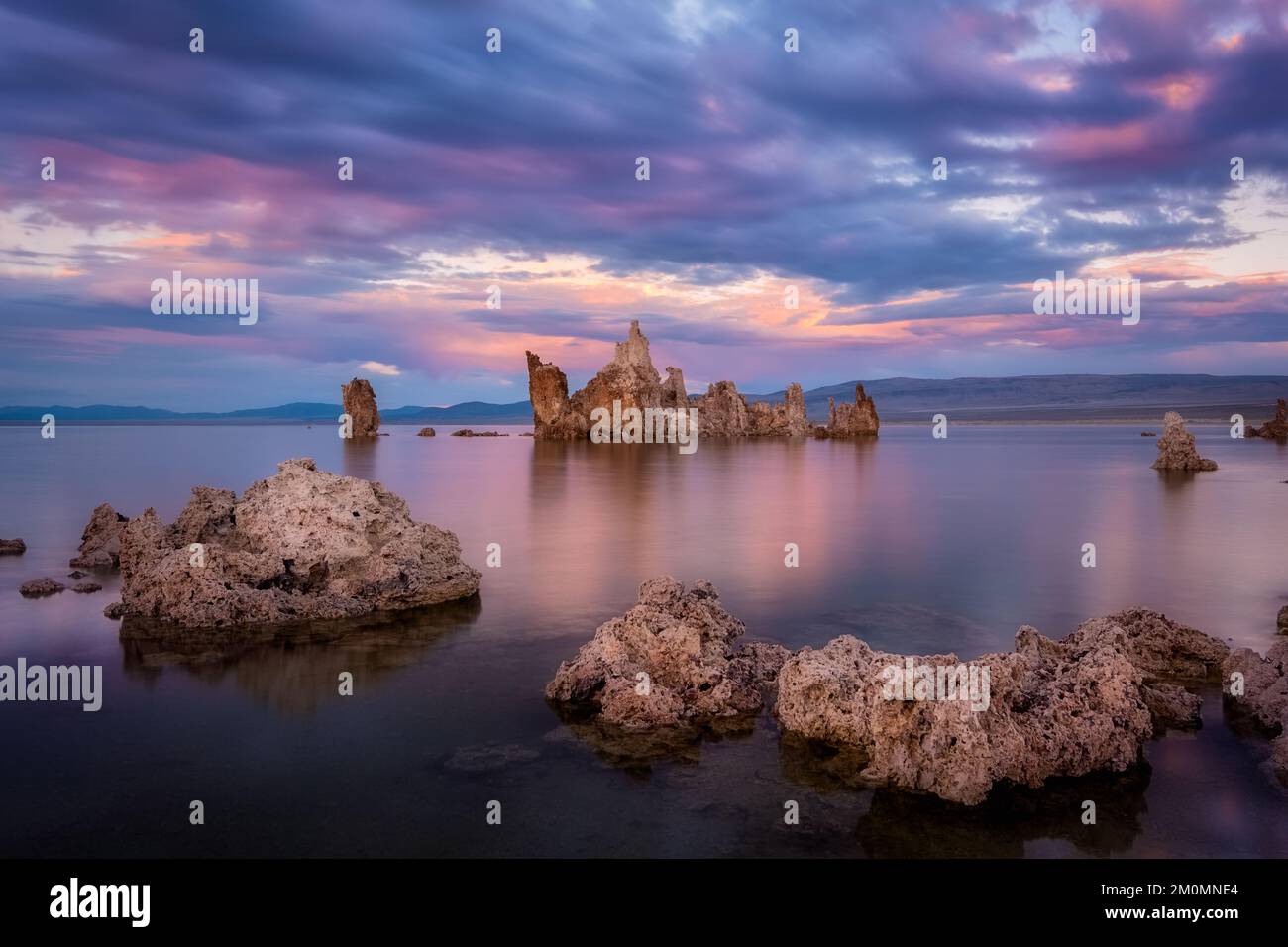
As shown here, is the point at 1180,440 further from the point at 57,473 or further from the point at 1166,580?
the point at 57,473

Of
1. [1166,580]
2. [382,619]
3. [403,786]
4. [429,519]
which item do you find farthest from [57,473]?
[1166,580]

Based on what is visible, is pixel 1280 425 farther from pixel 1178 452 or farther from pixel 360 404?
pixel 360 404

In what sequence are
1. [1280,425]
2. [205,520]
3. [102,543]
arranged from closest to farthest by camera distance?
[205,520], [102,543], [1280,425]

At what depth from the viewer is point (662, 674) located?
8.18 m

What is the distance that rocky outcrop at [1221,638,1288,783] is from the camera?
285 inches

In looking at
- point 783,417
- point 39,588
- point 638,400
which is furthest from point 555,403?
point 39,588

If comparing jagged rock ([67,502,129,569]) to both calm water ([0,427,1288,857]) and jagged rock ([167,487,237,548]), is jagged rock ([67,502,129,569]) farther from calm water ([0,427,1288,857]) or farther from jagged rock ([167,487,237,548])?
jagged rock ([167,487,237,548])

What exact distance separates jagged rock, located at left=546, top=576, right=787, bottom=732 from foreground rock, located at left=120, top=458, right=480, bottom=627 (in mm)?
4483

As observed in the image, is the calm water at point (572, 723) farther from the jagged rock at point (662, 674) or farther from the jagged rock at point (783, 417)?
the jagged rock at point (783, 417)

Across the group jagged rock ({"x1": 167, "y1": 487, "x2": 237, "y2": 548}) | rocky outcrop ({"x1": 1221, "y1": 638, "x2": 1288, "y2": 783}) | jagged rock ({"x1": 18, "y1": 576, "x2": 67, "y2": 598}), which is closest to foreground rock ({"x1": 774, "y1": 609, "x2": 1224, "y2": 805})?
rocky outcrop ({"x1": 1221, "y1": 638, "x2": 1288, "y2": 783})

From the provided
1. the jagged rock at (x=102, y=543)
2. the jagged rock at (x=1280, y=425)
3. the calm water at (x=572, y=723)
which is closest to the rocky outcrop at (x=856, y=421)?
the jagged rock at (x=1280, y=425)

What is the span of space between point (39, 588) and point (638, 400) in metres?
79.3

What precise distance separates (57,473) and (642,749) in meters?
38.6

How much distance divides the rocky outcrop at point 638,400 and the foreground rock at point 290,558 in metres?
73.1
